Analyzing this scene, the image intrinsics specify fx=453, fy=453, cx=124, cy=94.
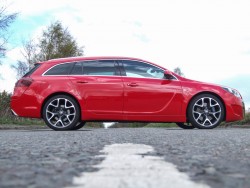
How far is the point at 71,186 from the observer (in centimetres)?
185

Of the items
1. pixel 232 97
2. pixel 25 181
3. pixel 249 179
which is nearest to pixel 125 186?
pixel 25 181

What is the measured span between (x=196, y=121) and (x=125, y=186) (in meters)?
6.92

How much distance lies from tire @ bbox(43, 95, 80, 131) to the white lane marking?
5.64 metres

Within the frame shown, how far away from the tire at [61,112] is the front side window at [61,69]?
20.1 inches

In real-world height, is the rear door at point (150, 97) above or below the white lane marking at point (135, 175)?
above

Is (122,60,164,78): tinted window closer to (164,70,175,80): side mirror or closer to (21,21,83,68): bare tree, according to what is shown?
(164,70,175,80): side mirror

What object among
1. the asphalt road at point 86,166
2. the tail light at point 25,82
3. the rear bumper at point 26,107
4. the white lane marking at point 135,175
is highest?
the tail light at point 25,82

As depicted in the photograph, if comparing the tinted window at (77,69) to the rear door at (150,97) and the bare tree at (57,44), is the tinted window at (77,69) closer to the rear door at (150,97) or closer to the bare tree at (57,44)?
the rear door at (150,97)

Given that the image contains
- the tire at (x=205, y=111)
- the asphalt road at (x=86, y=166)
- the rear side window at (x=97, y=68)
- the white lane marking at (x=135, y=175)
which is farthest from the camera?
the rear side window at (x=97, y=68)

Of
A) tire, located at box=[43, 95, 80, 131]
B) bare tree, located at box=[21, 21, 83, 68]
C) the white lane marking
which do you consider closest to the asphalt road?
the white lane marking

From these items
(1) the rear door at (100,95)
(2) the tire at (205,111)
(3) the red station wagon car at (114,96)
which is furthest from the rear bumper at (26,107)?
(2) the tire at (205,111)

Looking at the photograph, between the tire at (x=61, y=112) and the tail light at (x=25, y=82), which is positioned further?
the tail light at (x=25, y=82)

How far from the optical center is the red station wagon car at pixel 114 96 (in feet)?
27.7

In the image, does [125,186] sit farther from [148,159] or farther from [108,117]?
[108,117]
